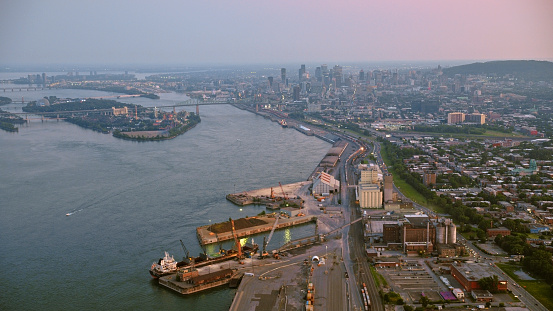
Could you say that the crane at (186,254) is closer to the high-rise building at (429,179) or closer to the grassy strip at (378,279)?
the grassy strip at (378,279)

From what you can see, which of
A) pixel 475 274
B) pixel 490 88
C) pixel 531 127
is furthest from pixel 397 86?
pixel 475 274

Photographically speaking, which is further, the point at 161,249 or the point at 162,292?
the point at 161,249

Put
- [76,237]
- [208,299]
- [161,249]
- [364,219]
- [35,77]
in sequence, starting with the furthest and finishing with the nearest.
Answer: [35,77]
[364,219]
[76,237]
[161,249]
[208,299]

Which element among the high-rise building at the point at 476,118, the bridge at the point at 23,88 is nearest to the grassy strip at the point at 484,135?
the high-rise building at the point at 476,118

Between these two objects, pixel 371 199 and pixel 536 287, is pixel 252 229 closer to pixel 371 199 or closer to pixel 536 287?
pixel 371 199

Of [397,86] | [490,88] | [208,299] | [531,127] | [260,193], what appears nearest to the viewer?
[208,299]

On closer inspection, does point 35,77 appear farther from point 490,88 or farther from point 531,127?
point 531,127
